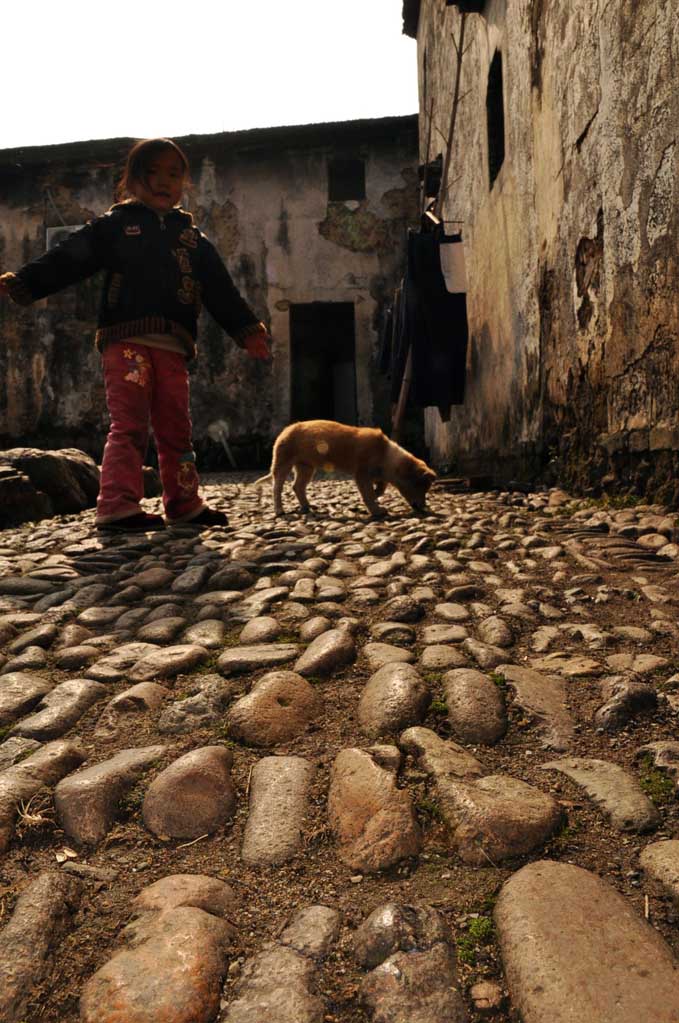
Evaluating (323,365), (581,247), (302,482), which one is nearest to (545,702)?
(581,247)

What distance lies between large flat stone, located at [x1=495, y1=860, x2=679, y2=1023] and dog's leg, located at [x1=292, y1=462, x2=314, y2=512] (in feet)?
14.3

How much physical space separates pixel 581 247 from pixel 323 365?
13.5 metres

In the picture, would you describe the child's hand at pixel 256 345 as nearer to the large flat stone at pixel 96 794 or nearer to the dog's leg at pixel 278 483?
the dog's leg at pixel 278 483

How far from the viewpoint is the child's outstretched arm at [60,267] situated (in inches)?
160

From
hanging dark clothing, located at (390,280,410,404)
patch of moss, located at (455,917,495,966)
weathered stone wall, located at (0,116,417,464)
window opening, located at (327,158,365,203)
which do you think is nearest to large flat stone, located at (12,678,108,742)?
patch of moss, located at (455,917,495,966)

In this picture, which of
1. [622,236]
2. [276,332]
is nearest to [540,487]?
[622,236]

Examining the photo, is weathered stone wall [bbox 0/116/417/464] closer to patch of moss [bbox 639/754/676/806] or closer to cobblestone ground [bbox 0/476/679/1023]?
cobblestone ground [bbox 0/476/679/1023]

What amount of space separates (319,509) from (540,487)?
1.69 m

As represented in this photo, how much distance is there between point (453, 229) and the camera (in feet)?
30.3

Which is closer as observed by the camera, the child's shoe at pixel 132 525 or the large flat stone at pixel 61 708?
the large flat stone at pixel 61 708

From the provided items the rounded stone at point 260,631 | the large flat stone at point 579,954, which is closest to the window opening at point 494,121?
the rounded stone at point 260,631

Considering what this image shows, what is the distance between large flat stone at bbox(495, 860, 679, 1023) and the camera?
0.86 m

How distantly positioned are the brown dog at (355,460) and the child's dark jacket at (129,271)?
1.23 meters

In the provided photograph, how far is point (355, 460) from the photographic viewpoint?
203 inches
